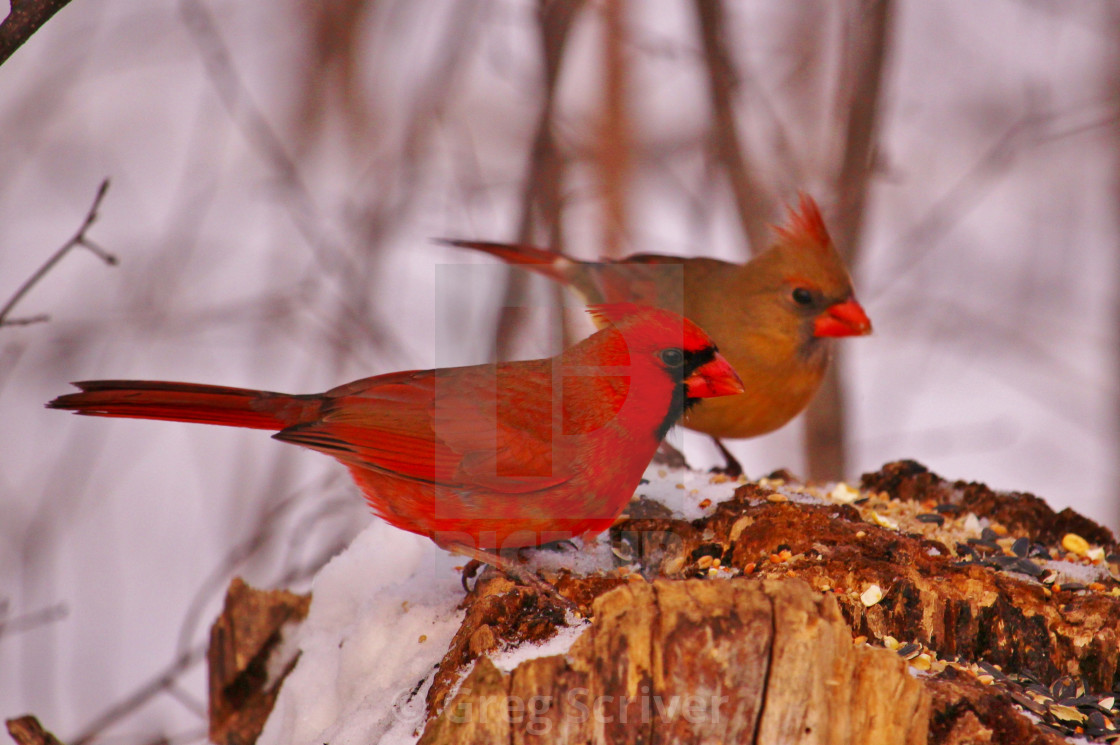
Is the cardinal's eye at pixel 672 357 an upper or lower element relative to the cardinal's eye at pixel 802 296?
lower

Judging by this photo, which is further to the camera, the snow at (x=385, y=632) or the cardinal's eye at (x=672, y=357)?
the cardinal's eye at (x=672, y=357)

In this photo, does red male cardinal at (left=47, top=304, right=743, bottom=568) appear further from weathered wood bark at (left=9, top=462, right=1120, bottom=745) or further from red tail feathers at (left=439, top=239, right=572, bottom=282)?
red tail feathers at (left=439, top=239, right=572, bottom=282)

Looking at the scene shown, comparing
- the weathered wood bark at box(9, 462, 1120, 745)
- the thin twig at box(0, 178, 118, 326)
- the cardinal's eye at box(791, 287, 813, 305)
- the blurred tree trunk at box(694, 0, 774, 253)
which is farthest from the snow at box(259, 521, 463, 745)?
the blurred tree trunk at box(694, 0, 774, 253)

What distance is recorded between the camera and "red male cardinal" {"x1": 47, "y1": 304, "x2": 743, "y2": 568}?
1.96m

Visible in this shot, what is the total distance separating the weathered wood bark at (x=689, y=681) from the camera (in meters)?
1.42

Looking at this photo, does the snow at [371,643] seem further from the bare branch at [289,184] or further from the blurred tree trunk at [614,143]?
the blurred tree trunk at [614,143]

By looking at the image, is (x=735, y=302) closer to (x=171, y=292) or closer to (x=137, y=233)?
(x=171, y=292)

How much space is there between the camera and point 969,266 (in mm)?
5656

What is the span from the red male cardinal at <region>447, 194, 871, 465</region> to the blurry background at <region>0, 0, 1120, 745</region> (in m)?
0.68

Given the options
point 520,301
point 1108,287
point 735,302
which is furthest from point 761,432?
point 1108,287

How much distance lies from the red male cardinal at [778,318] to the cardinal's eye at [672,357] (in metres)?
0.86

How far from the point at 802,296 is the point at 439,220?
2.02 metres

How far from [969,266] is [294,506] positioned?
3.88m

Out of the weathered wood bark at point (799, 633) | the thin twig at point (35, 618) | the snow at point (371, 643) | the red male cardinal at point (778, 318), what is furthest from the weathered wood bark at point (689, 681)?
the thin twig at point (35, 618)
